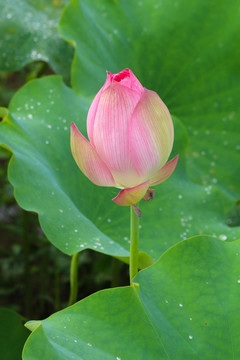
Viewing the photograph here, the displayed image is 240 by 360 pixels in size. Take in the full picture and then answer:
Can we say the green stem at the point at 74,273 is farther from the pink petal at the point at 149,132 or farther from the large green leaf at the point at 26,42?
the large green leaf at the point at 26,42

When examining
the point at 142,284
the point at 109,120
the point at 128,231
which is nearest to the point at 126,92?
the point at 109,120

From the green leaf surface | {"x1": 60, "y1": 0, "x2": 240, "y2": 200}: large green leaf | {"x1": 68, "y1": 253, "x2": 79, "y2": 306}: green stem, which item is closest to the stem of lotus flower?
{"x1": 68, "y1": 253, "x2": 79, "y2": 306}: green stem

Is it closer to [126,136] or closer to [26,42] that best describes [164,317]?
[126,136]

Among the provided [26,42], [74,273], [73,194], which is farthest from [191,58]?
[74,273]

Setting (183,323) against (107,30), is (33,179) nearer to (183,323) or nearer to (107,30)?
(183,323)

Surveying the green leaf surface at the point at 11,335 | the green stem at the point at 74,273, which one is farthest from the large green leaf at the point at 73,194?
the green leaf surface at the point at 11,335
